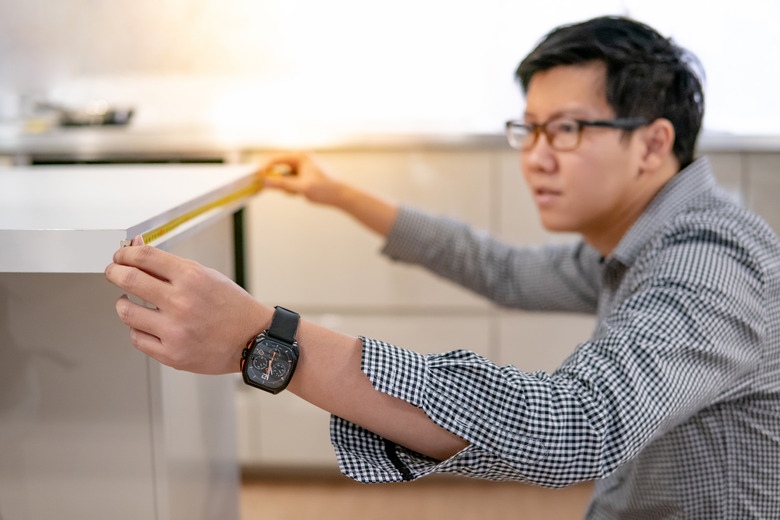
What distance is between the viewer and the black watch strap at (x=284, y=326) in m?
0.57

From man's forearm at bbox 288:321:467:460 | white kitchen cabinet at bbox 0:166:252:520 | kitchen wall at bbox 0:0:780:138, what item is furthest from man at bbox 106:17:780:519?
kitchen wall at bbox 0:0:780:138

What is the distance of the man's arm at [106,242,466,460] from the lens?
54cm

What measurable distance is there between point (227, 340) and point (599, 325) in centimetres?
49

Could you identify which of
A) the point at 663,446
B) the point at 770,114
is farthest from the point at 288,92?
the point at 663,446

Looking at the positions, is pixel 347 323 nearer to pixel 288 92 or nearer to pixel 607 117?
pixel 288 92

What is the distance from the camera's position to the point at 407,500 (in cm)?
178

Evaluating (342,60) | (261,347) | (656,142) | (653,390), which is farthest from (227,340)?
(342,60)

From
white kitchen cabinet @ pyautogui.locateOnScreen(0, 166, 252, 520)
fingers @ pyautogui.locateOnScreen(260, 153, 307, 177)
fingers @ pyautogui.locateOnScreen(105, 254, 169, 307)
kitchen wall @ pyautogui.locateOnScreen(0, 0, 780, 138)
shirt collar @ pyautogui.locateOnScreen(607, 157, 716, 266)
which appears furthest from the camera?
kitchen wall @ pyautogui.locateOnScreen(0, 0, 780, 138)

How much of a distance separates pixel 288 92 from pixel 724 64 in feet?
3.46

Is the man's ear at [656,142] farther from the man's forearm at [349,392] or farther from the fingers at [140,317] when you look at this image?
the fingers at [140,317]

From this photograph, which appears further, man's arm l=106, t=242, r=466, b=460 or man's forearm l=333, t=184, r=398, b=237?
man's forearm l=333, t=184, r=398, b=237

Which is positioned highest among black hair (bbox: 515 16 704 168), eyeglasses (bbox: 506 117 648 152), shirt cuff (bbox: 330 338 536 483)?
black hair (bbox: 515 16 704 168)

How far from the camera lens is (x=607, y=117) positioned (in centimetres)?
90

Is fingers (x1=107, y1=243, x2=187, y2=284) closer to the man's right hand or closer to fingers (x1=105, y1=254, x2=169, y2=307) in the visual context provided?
fingers (x1=105, y1=254, x2=169, y2=307)
